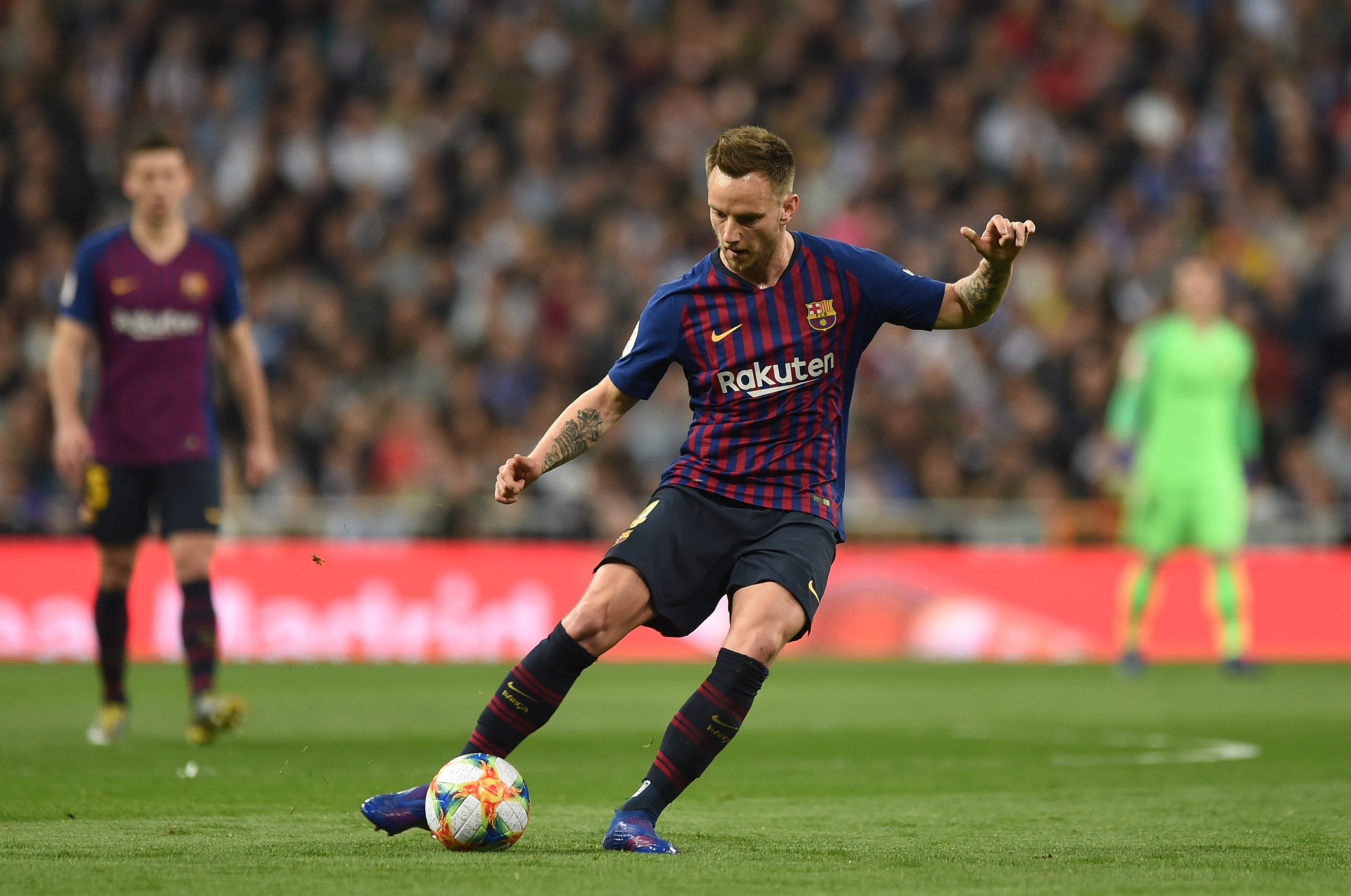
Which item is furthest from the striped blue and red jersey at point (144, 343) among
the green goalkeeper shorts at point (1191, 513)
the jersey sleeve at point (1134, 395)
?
the green goalkeeper shorts at point (1191, 513)

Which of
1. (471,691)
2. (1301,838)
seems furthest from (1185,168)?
(1301,838)

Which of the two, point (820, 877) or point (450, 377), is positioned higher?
point (450, 377)

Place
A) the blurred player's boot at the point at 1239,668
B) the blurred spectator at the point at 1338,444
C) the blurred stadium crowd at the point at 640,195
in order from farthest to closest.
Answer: the blurred stadium crowd at the point at 640,195 → the blurred spectator at the point at 1338,444 → the blurred player's boot at the point at 1239,668

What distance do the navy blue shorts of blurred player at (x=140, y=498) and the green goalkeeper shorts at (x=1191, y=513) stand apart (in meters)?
7.44

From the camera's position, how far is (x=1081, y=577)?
15398mm

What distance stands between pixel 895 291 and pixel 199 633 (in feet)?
12.9

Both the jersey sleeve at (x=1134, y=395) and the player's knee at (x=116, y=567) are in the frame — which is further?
the jersey sleeve at (x=1134, y=395)

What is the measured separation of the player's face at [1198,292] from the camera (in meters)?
12.9

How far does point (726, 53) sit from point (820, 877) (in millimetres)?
16384

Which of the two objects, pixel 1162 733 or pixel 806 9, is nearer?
pixel 1162 733

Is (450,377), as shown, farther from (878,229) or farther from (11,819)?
(11,819)

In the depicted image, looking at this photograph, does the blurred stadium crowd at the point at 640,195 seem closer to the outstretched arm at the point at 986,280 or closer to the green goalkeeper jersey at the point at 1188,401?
the green goalkeeper jersey at the point at 1188,401

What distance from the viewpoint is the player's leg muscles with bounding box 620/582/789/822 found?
16.7 feet

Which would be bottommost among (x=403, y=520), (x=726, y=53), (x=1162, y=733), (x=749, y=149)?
(x=1162, y=733)
